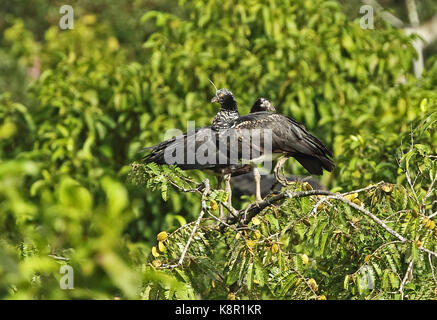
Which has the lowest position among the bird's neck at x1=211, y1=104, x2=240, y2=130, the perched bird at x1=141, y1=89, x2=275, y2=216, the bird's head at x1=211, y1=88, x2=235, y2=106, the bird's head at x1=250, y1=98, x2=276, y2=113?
the perched bird at x1=141, y1=89, x2=275, y2=216

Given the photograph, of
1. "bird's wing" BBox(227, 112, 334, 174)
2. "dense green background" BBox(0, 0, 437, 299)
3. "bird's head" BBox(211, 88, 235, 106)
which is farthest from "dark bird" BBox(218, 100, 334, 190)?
"dense green background" BBox(0, 0, 437, 299)

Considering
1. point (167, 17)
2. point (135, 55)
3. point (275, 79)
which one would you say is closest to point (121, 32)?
point (135, 55)

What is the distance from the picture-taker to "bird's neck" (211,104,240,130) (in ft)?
11.3

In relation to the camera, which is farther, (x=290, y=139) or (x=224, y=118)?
(x=224, y=118)

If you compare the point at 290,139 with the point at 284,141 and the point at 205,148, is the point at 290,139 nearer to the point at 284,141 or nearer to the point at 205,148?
the point at 284,141

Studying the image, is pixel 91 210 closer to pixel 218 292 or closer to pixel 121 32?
pixel 218 292

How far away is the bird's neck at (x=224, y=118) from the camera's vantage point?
11.3ft

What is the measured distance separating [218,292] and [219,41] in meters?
3.45

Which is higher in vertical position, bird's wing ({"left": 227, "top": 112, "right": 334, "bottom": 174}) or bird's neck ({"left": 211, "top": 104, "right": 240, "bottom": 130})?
bird's neck ({"left": 211, "top": 104, "right": 240, "bottom": 130})

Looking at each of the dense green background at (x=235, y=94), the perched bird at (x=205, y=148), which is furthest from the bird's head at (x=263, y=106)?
the dense green background at (x=235, y=94)

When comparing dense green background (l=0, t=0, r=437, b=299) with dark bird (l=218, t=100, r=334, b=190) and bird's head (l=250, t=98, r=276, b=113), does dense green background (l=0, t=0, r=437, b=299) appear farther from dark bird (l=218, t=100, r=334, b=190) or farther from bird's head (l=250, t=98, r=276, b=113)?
bird's head (l=250, t=98, r=276, b=113)

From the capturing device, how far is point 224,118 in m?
3.48

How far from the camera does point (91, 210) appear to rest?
89cm

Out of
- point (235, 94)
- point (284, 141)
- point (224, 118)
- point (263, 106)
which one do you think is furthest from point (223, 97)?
point (235, 94)
